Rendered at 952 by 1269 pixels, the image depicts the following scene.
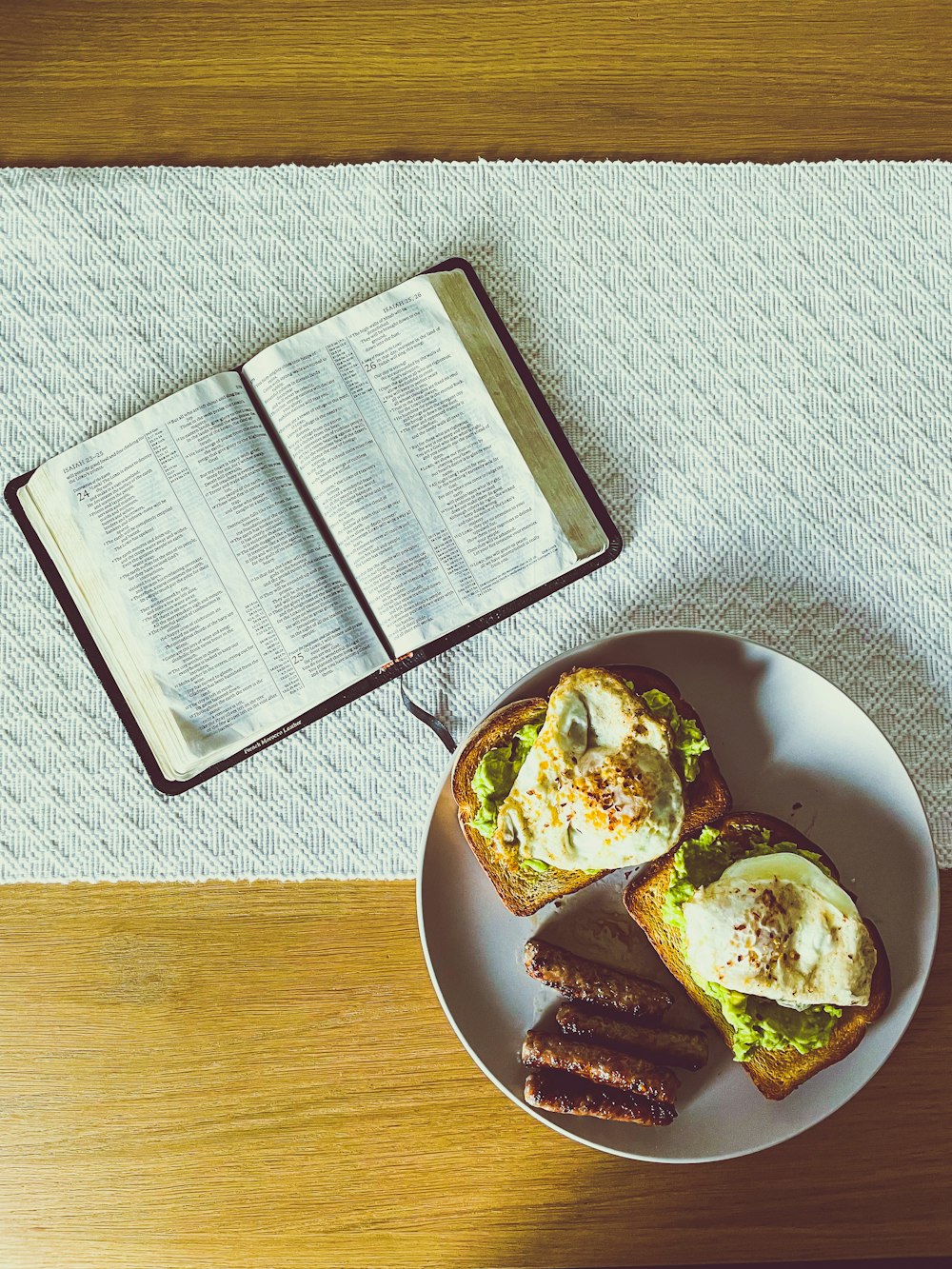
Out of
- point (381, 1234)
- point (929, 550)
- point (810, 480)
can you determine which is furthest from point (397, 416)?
point (381, 1234)

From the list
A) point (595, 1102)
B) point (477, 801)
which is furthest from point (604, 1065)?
point (477, 801)

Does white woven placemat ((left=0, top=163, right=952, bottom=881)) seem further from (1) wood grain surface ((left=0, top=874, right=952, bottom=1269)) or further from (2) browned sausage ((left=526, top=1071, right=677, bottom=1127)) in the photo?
(2) browned sausage ((left=526, top=1071, right=677, bottom=1127))

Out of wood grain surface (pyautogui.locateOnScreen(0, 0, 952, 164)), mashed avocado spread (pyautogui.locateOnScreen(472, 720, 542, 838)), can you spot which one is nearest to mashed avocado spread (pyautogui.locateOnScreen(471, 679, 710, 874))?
mashed avocado spread (pyautogui.locateOnScreen(472, 720, 542, 838))

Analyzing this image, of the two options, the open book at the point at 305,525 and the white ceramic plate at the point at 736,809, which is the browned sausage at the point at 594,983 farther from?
the open book at the point at 305,525

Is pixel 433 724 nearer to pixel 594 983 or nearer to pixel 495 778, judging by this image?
pixel 495 778

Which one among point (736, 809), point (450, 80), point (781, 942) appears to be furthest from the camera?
point (450, 80)

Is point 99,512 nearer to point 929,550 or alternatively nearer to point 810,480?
point 810,480
